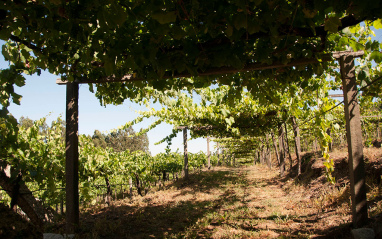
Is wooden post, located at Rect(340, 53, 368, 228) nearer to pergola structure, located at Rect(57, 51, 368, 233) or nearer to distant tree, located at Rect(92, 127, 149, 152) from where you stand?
pergola structure, located at Rect(57, 51, 368, 233)

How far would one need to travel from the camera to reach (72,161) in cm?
371

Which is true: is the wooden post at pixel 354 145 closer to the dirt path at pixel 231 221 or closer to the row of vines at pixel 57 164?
the dirt path at pixel 231 221

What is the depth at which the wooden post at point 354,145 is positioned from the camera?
10.00 feet

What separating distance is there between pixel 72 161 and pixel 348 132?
4.10 m

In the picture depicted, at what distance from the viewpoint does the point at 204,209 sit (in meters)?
6.11

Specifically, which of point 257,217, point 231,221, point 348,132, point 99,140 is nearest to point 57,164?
point 231,221

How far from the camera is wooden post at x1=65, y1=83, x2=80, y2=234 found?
3.60m

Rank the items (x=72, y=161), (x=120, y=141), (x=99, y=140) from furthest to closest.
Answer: (x=120, y=141), (x=99, y=140), (x=72, y=161)

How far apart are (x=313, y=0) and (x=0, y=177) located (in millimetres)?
4174

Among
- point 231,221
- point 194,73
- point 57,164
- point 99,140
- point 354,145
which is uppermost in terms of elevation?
point 194,73

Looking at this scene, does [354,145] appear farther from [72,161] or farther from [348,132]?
[72,161]

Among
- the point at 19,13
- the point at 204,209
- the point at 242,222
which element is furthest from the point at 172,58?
the point at 204,209

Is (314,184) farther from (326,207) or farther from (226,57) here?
(226,57)

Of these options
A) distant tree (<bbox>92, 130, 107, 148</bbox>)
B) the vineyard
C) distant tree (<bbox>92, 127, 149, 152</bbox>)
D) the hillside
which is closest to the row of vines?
the vineyard
